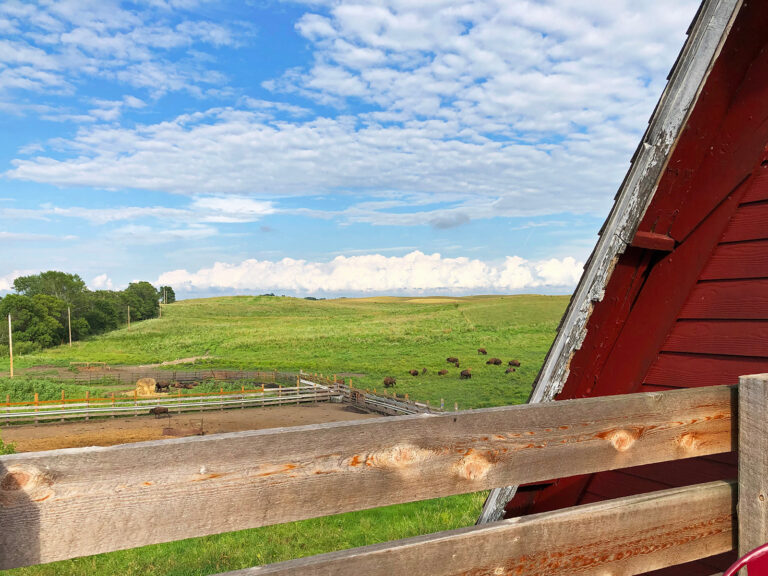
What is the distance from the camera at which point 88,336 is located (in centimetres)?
8256

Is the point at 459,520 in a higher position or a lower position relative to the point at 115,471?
lower

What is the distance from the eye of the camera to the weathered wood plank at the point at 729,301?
318cm

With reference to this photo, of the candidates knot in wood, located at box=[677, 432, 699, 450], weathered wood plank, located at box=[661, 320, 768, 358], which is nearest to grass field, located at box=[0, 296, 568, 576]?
weathered wood plank, located at box=[661, 320, 768, 358]

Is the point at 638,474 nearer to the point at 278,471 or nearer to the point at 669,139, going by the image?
the point at 669,139

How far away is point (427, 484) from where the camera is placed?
174 cm

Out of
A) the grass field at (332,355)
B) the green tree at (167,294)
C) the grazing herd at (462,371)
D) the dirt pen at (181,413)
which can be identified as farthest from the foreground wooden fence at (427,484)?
the green tree at (167,294)

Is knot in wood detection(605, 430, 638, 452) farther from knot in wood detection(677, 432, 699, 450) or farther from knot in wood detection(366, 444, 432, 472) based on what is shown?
knot in wood detection(366, 444, 432, 472)

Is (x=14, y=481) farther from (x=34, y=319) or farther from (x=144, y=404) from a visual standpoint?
(x=34, y=319)

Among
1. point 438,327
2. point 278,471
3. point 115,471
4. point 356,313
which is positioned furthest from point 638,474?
point 356,313

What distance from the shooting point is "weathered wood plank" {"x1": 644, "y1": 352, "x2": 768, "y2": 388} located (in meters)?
3.18

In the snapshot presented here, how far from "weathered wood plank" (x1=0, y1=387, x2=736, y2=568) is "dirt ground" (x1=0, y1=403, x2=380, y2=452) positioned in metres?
23.9

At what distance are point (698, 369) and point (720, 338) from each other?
0.76ft

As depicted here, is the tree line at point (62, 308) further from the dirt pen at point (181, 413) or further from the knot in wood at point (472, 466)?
the knot in wood at point (472, 466)

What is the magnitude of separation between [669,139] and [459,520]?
9.53m
